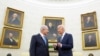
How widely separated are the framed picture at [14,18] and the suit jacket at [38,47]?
121 inches

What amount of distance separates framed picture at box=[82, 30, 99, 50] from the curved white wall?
21 cm

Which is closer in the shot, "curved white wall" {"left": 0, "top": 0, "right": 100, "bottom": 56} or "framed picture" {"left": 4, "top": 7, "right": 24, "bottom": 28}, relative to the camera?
"framed picture" {"left": 4, "top": 7, "right": 24, "bottom": 28}

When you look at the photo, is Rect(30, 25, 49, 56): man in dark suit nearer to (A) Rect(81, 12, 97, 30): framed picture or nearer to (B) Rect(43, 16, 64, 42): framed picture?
(B) Rect(43, 16, 64, 42): framed picture

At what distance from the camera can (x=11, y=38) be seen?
20.1 ft

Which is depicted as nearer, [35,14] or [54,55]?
[54,55]

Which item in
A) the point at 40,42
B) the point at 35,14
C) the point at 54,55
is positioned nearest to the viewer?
the point at 40,42

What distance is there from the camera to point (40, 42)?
3393mm

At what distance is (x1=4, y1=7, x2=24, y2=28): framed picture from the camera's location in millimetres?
6217

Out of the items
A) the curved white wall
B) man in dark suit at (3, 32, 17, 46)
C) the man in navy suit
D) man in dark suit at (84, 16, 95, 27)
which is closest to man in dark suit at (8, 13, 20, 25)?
the curved white wall

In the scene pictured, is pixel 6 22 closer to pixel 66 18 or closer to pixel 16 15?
pixel 16 15

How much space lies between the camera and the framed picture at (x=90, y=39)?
6121 mm

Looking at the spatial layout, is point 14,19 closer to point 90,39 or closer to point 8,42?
point 8,42

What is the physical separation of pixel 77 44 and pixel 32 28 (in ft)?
7.39

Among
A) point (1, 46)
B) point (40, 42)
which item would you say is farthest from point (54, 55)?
point (40, 42)
